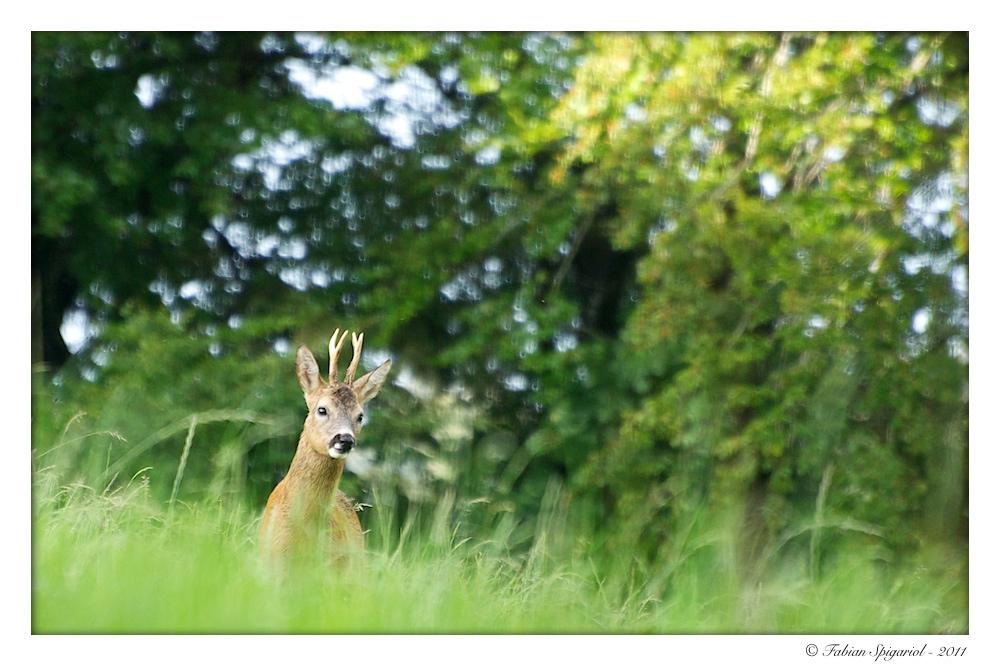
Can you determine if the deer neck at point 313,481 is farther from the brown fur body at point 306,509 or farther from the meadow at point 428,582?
the meadow at point 428,582

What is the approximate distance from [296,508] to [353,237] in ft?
6.35

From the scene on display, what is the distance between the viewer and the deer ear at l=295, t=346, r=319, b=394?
3.91 metres

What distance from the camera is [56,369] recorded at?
16.7ft

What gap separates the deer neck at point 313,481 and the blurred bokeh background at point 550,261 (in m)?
0.92

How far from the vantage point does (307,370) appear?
154 inches

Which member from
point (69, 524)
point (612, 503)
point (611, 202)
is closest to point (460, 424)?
point (612, 503)

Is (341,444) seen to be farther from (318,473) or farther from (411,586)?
(411,586)

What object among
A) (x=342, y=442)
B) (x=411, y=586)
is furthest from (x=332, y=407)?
(x=411, y=586)

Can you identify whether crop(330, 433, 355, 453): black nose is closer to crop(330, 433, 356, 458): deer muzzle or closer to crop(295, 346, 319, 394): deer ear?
crop(330, 433, 356, 458): deer muzzle

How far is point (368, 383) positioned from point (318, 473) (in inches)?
12.3

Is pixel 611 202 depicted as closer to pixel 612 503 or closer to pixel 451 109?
pixel 451 109

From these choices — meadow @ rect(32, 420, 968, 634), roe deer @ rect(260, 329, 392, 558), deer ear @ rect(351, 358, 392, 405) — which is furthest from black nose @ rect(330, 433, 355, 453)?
meadow @ rect(32, 420, 968, 634)
